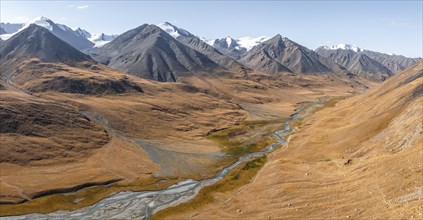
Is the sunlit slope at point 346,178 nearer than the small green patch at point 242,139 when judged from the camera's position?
Yes

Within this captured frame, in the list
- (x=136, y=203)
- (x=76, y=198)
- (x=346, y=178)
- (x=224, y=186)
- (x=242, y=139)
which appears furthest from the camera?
(x=242, y=139)

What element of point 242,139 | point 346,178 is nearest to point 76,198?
point 346,178

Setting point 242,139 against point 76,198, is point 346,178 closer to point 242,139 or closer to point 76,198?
point 76,198

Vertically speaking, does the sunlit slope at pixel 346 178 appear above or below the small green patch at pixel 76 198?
above

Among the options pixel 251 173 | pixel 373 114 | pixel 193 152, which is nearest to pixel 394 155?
pixel 251 173

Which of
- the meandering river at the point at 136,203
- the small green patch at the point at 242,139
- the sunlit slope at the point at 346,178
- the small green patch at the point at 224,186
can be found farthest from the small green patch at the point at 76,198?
the small green patch at the point at 242,139

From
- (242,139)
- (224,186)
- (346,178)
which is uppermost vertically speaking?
(346,178)

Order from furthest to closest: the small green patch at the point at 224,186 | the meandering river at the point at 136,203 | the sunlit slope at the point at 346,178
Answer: the small green patch at the point at 224,186, the meandering river at the point at 136,203, the sunlit slope at the point at 346,178

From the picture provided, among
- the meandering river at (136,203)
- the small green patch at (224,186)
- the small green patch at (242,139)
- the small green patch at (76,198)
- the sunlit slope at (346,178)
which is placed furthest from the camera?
the small green patch at (242,139)

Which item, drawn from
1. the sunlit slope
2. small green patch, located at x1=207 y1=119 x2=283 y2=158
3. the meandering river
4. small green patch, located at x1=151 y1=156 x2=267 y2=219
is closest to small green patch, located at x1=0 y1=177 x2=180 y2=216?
the meandering river

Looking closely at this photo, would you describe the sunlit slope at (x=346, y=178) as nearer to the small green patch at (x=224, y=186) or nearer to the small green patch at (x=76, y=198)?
the small green patch at (x=224, y=186)
